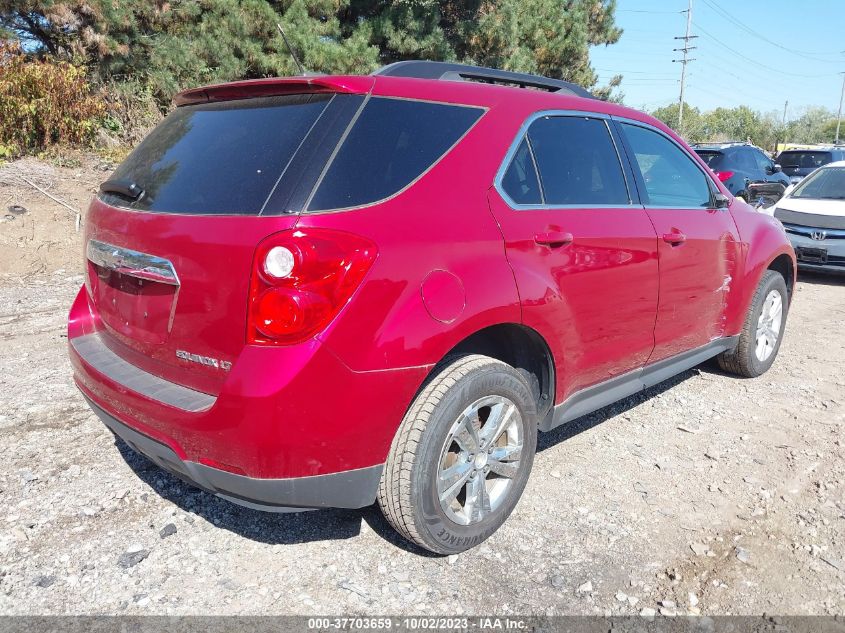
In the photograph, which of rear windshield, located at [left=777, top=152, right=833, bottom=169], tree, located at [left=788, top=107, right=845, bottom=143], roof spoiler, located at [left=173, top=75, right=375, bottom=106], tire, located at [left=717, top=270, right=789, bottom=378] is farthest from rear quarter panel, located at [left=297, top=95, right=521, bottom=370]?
tree, located at [left=788, top=107, right=845, bottom=143]

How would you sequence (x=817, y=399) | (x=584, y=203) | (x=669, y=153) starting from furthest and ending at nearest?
(x=817, y=399) < (x=669, y=153) < (x=584, y=203)

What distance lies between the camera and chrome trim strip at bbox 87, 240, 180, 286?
7.68ft

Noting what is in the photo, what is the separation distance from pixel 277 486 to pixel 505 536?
1.15 metres

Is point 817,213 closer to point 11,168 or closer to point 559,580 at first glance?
point 559,580

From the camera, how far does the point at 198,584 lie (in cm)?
248

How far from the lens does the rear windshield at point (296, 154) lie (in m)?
2.23

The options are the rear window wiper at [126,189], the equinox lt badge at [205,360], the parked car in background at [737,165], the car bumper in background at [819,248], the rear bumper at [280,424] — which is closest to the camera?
the rear bumper at [280,424]

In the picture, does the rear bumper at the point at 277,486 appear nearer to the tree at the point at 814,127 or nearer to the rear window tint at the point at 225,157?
the rear window tint at the point at 225,157

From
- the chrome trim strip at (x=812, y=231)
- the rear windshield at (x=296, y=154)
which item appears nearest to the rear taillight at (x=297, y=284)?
the rear windshield at (x=296, y=154)

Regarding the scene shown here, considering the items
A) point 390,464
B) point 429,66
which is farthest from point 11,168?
point 390,464

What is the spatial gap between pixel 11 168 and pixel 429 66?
887 centimetres

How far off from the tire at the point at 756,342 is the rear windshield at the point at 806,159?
14.2 metres

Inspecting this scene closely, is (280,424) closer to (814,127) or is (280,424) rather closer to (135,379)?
(135,379)

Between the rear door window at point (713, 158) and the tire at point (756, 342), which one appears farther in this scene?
the rear door window at point (713, 158)
